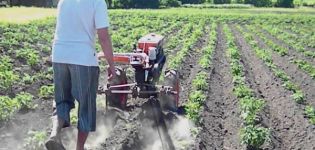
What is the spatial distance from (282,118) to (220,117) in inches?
42.1

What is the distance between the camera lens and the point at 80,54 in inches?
221

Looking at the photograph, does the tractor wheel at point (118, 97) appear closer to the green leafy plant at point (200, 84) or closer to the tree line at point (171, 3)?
the green leafy plant at point (200, 84)

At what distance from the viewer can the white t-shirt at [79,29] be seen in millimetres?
5547

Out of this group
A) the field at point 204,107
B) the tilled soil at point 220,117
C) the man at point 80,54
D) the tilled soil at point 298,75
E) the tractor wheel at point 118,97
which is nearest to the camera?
the man at point 80,54

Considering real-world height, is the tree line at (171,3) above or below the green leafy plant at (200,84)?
above

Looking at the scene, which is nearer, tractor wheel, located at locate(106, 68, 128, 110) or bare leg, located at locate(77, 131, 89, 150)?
bare leg, located at locate(77, 131, 89, 150)

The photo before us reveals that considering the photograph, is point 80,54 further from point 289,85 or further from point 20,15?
point 20,15

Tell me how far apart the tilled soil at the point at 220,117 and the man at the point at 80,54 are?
2.32 meters

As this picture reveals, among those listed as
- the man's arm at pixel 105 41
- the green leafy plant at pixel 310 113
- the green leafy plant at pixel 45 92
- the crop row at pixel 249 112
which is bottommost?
the green leafy plant at pixel 310 113

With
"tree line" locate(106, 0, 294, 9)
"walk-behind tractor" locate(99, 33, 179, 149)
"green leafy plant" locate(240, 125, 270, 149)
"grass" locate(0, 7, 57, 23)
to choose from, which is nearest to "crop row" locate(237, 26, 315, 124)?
"green leafy plant" locate(240, 125, 270, 149)

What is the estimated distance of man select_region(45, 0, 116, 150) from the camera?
5551 mm

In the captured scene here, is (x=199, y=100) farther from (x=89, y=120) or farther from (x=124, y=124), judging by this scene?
(x=89, y=120)

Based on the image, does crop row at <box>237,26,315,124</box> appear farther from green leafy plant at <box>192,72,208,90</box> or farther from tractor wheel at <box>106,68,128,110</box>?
tractor wheel at <box>106,68,128,110</box>

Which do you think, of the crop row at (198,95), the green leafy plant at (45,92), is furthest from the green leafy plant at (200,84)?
the green leafy plant at (45,92)
